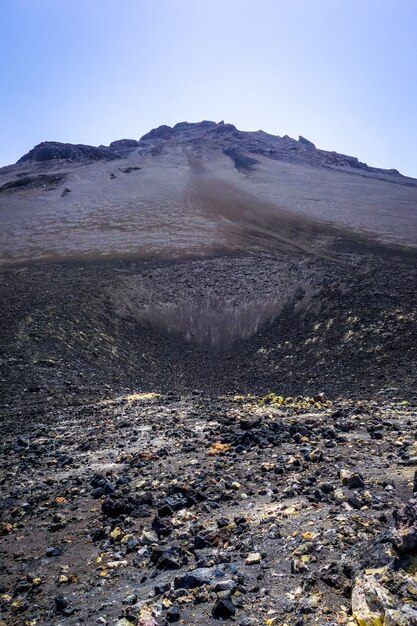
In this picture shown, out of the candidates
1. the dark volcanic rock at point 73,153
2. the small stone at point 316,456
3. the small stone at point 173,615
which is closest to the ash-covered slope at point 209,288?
the small stone at point 316,456

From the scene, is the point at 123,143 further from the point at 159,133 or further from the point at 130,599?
the point at 130,599

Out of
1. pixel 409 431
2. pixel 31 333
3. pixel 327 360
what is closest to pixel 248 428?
pixel 409 431

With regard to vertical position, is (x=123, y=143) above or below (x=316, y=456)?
above

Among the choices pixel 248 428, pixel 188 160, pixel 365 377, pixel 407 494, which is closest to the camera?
pixel 407 494

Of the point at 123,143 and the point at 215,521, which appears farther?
the point at 123,143

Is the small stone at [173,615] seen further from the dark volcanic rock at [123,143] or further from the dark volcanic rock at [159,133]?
the dark volcanic rock at [159,133]

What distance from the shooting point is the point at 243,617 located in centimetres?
377

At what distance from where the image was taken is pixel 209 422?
9.66 m

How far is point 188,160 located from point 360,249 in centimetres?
4985

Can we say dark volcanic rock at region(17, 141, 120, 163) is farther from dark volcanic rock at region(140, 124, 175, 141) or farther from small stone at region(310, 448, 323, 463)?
small stone at region(310, 448, 323, 463)

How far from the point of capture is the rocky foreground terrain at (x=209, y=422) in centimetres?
423

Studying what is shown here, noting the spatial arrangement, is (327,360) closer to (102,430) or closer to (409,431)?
(409,431)

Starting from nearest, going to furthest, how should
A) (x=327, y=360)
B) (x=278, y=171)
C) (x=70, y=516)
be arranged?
(x=70, y=516)
(x=327, y=360)
(x=278, y=171)

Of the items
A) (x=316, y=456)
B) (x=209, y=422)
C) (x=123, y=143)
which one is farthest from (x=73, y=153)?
(x=316, y=456)
